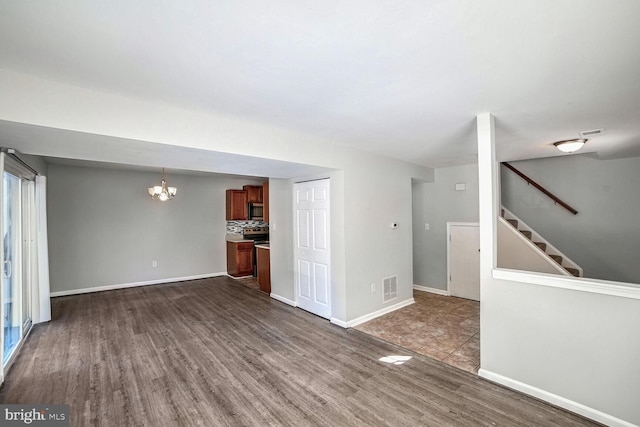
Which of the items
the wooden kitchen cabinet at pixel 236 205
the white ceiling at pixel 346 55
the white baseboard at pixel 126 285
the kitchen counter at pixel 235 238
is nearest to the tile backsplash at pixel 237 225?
the kitchen counter at pixel 235 238

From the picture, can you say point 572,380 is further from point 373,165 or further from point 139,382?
point 139,382

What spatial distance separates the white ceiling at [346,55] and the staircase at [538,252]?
2.32m

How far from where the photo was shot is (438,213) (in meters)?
5.61

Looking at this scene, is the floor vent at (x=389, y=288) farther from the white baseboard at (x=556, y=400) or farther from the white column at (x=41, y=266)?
the white column at (x=41, y=266)

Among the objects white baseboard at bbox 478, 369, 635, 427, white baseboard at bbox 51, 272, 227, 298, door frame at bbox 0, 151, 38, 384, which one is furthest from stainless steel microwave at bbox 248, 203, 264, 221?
white baseboard at bbox 478, 369, 635, 427

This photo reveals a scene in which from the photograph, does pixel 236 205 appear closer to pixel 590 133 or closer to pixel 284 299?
pixel 284 299

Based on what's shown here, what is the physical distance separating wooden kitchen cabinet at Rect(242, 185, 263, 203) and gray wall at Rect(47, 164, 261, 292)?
510 millimetres

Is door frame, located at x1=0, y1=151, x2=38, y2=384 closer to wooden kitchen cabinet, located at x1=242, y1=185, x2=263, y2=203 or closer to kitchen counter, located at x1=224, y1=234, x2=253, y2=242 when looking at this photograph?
kitchen counter, located at x1=224, y1=234, x2=253, y2=242

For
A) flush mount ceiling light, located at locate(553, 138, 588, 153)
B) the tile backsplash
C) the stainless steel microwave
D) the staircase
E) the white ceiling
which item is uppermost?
the white ceiling

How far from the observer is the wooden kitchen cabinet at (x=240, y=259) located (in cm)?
691

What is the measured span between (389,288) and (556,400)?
2.46 m

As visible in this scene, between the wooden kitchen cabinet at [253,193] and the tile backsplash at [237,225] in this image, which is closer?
the wooden kitchen cabinet at [253,193]

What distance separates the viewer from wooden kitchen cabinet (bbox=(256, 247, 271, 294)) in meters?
5.65

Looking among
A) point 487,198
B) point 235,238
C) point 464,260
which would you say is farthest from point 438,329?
point 235,238
